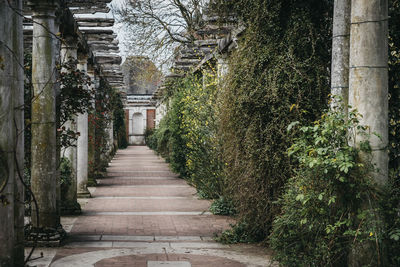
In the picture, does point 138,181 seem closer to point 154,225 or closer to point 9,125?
point 154,225

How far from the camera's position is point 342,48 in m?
5.42

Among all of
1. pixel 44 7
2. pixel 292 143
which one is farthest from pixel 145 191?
pixel 292 143

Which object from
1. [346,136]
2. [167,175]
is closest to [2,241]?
[346,136]

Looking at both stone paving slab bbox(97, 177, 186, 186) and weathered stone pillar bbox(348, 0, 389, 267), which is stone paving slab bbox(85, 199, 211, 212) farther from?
weathered stone pillar bbox(348, 0, 389, 267)

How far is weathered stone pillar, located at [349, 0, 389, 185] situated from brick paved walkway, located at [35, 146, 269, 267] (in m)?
2.35

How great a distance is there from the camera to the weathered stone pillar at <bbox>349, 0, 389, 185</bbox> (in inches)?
188

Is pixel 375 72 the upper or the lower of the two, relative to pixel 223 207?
upper

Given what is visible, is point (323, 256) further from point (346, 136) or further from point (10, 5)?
point (10, 5)

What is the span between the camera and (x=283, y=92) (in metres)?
6.63

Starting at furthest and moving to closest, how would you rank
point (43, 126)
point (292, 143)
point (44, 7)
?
point (43, 126)
point (44, 7)
point (292, 143)

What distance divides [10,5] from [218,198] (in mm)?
7423

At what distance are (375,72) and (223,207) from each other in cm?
606

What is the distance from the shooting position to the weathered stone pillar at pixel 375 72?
4.79 metres

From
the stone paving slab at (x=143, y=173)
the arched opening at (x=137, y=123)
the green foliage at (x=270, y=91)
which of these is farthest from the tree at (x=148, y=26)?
the arched opening at (x=137, y=123)
